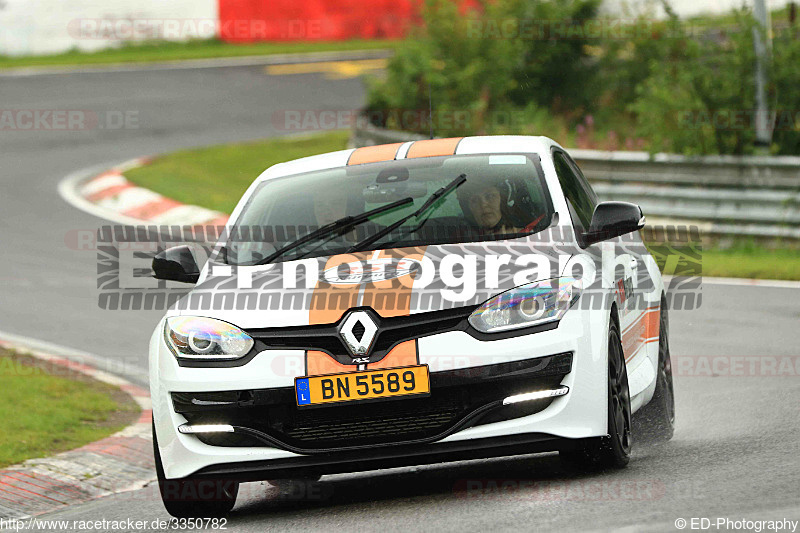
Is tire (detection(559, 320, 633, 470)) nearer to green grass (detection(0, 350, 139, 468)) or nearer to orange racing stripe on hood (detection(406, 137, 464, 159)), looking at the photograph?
orange racing stripe on hood (detection(406, 137, 464, 159))

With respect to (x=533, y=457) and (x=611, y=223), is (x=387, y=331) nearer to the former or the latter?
(x=611, y=223)

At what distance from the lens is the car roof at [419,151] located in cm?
732

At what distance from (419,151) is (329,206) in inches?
26.2

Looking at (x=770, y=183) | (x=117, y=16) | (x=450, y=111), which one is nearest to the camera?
(x=770, y=183)

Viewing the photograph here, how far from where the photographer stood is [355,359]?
573 cm

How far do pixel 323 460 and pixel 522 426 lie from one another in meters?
0.86

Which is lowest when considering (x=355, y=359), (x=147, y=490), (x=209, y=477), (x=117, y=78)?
(x=117, y=78)

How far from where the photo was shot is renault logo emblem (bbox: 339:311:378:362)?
5715mm

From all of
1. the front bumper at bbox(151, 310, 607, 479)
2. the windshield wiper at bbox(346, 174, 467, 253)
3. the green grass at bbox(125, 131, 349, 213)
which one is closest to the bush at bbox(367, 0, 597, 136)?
the green grass at bbox(125, 131, 349, 213)

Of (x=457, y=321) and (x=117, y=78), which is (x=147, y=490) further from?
(x=117, y=78)

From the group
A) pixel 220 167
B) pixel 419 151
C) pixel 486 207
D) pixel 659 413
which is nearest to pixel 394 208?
pixel 486 207

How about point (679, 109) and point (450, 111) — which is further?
point (450, 111)

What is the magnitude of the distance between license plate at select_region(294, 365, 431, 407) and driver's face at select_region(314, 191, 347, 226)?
53.9 inches

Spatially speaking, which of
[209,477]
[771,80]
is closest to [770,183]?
[771,80]
